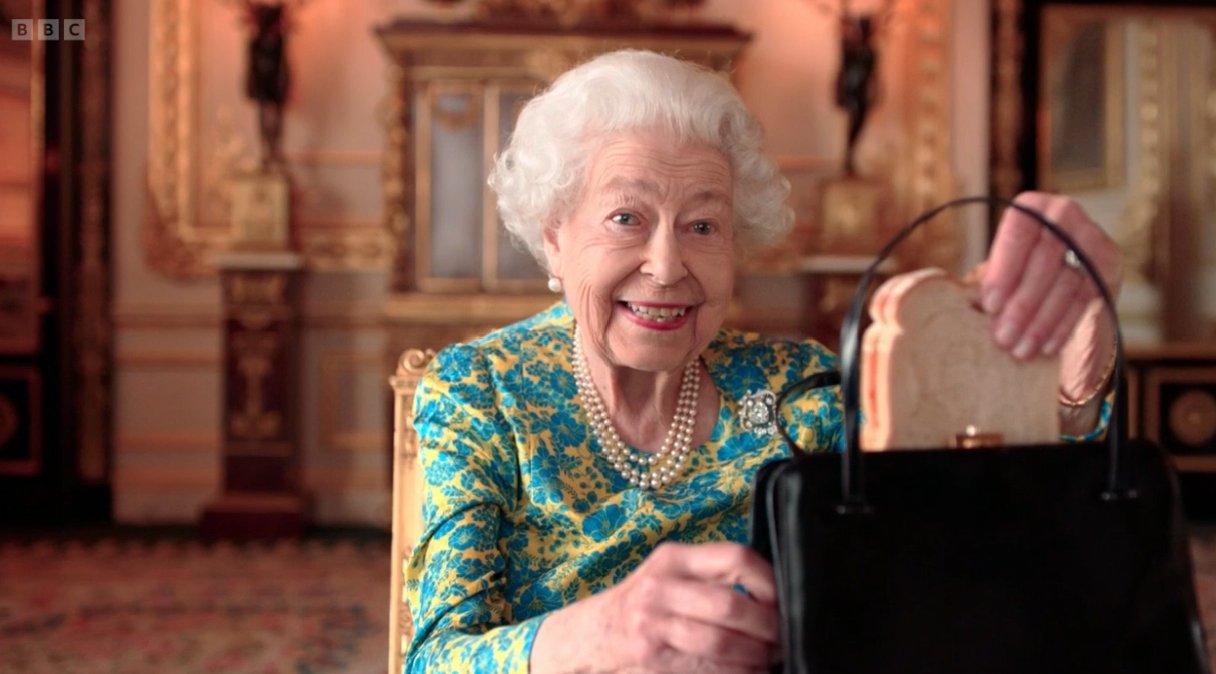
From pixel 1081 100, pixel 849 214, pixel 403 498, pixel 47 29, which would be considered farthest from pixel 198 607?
pixel 1081 100

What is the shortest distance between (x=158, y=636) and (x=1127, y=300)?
14.6 feet

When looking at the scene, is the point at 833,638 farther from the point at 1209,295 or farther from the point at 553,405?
the point at 1209,295

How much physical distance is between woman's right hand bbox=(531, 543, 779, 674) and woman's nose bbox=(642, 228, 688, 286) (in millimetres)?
385

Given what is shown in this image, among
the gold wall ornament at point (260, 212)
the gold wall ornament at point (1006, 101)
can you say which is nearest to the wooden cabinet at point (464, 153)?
the gold wall ornament at point (260, 212)

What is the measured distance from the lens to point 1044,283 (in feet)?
2.42

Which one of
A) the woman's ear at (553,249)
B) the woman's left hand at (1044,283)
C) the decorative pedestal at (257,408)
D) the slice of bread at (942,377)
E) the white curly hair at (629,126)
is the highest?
the white curly hair at (629,126)

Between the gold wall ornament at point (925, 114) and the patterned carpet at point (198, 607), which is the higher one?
the gold wall ornament at point (925, 114)

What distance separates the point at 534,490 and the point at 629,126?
1.31ft

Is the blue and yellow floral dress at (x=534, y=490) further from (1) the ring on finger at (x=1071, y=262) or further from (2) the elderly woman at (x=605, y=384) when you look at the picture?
(1) the ring on finger at (x=1071, y=262)

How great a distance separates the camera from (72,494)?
4.72 metres

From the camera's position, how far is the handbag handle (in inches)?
26.5

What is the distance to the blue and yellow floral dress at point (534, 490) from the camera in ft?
3.39

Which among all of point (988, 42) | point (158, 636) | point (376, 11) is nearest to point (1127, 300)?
point (988, 42)

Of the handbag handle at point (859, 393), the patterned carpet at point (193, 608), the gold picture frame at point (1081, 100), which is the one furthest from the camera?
the gold picture frame at point (1081, 100)
